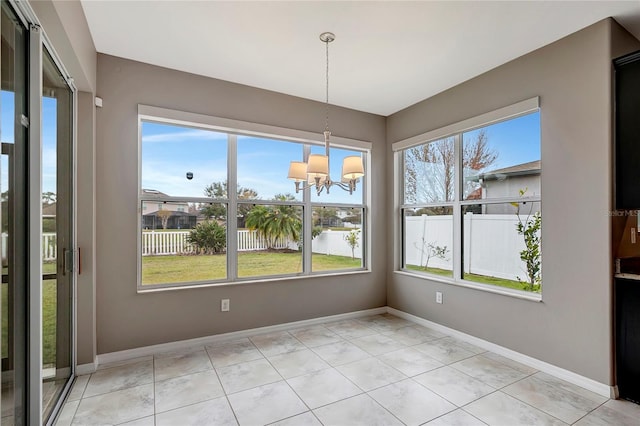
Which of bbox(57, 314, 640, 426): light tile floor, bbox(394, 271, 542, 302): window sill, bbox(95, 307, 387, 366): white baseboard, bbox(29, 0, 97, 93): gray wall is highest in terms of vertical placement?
bbox(29, 0, 97, 93): gray wall

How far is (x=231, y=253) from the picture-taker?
3.62m

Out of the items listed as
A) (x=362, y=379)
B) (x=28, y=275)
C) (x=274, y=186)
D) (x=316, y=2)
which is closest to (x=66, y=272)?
(x=28, y=275)

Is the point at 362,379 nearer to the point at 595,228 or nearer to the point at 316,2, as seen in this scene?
the point at 595,228

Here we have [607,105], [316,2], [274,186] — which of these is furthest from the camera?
[274,186]

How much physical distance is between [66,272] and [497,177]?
3947 mm

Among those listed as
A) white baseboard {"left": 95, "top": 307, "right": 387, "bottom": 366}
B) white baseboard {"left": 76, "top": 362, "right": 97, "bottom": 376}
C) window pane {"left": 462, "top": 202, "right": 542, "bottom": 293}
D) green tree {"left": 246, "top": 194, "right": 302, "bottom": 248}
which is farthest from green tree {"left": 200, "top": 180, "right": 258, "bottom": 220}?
window pane {"left": 462, "top": 202, "right": 542, "bottom": 293}

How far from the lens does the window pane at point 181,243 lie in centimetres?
326

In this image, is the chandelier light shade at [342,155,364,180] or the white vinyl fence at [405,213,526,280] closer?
the chandelier light shade at [342,155,364,180]

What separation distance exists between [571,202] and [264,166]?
3009mm

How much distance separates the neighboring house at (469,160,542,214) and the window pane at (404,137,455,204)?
1.31ft

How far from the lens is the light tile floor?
213 centimetres

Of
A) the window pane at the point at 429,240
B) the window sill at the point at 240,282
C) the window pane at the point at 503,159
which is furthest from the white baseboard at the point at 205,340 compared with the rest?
the window pane at the point at 503,159

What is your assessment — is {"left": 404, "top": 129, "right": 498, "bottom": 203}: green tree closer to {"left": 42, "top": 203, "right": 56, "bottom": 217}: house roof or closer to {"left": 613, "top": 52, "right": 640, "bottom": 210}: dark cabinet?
{"left": 613, "top": 52, "right": 640, "bottom": 210}: dark cabinet

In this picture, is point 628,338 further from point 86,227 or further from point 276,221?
point 86,227
